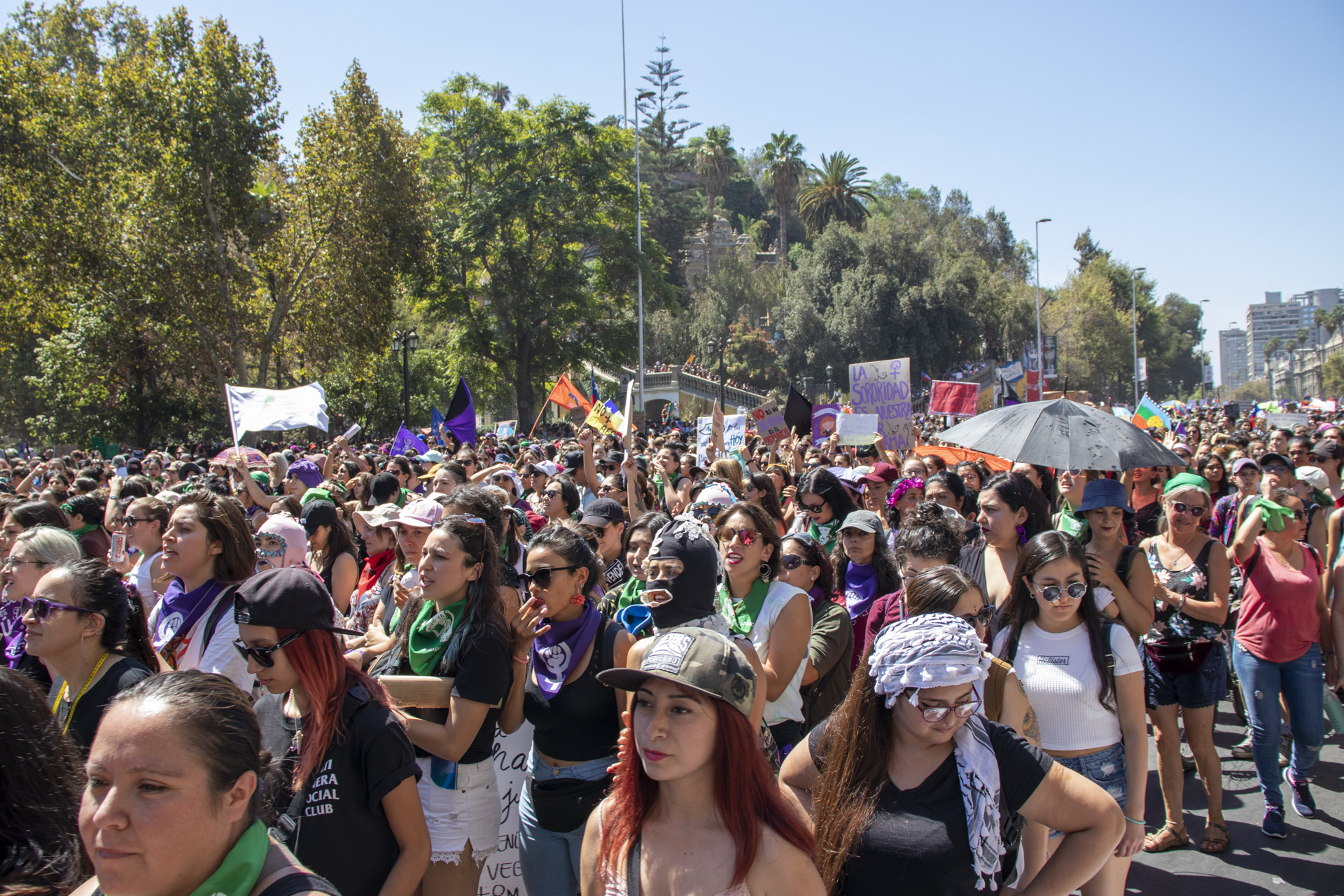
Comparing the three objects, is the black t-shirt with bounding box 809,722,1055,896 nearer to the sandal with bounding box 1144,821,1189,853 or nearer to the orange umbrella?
the sandal with bounding box 1144,821,1189,853

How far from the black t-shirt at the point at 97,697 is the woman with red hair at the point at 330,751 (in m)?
0.60

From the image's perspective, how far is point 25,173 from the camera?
1998cm

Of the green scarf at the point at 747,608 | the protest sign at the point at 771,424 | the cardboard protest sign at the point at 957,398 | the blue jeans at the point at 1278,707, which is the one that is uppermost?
the cardboard protest sign at the point at 957,398

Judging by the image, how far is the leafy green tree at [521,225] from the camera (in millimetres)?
33781

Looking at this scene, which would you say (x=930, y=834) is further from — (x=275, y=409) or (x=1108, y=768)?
(x=275, y=409)

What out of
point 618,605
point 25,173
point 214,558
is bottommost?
point 618,605

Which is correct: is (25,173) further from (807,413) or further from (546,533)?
(546,533)

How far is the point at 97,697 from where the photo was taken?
2.96 metres

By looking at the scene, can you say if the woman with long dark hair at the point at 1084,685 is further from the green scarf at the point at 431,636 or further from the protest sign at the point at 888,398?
the protest sign at the point at 888,398

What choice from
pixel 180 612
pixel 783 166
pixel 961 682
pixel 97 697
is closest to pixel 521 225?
pixel 180 612

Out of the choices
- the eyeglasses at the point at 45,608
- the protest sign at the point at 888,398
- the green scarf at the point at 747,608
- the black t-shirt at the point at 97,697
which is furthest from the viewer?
the protest sign at the point at 888,398

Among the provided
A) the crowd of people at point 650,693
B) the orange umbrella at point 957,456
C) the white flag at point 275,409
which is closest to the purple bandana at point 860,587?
the crowd of people at point 650,693

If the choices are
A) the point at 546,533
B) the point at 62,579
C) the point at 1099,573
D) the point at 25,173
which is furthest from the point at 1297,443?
the point at 25,173

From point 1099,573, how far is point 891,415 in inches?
340
